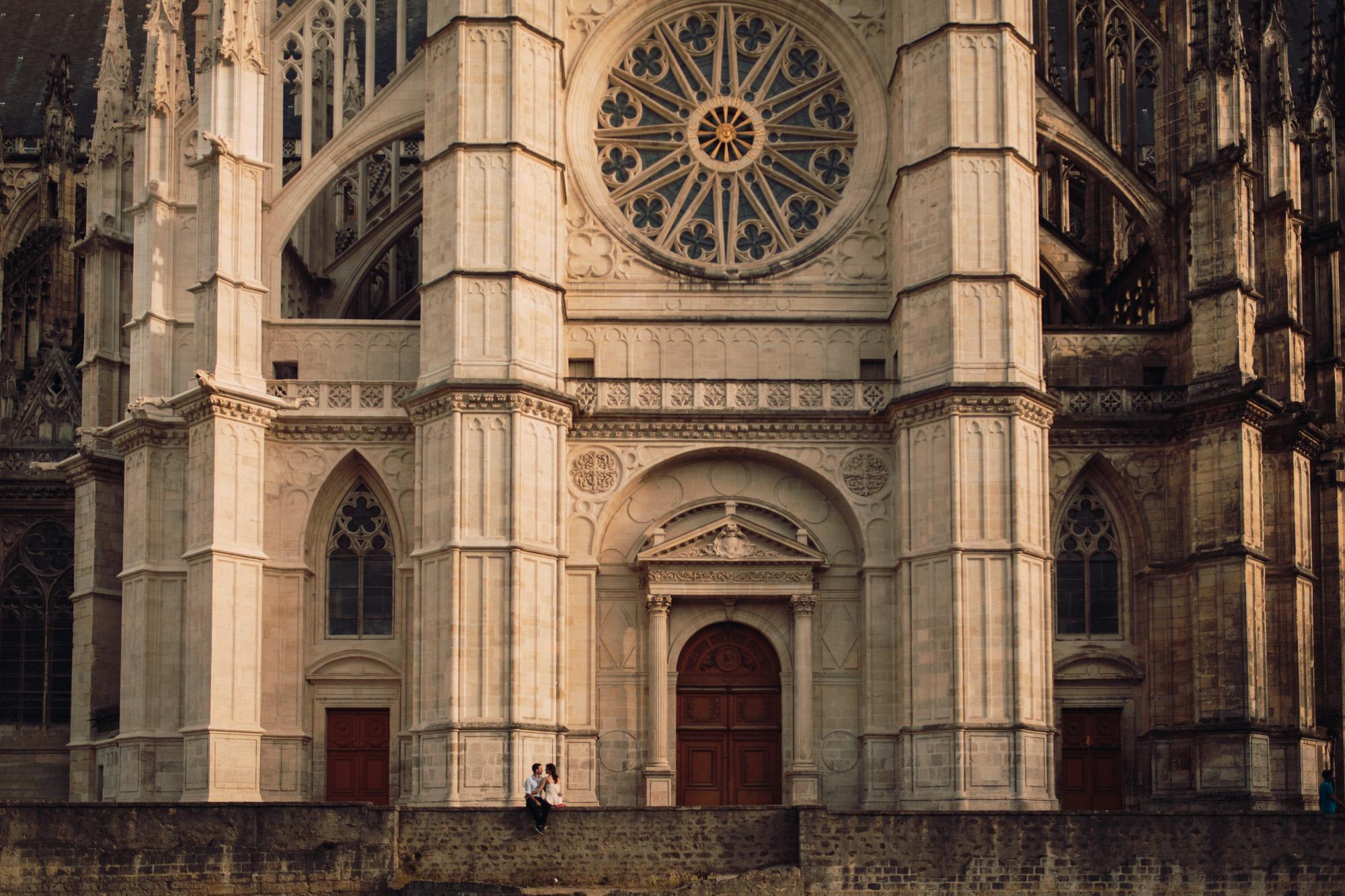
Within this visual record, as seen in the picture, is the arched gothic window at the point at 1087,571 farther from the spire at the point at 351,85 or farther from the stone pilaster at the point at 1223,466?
the spire at the point at 351,85

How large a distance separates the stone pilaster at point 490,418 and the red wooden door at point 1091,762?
8.36 metres

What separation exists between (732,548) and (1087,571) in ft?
21.0

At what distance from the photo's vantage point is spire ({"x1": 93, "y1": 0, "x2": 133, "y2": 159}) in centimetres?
4012

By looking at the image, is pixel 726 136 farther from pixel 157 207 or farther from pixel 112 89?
pixel 112 89

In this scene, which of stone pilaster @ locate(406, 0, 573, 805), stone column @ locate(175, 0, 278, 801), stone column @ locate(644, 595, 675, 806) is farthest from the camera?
stone column @ locate(644, 595, 675, 806)

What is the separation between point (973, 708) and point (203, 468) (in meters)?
13.3

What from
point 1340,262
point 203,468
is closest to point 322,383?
point 203,468

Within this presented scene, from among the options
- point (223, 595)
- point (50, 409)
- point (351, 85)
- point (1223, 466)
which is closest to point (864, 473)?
point (1223, 466)

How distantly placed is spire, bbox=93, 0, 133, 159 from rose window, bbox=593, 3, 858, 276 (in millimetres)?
9341

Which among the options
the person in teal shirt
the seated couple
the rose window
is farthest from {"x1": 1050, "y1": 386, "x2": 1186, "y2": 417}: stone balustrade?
the seated couple

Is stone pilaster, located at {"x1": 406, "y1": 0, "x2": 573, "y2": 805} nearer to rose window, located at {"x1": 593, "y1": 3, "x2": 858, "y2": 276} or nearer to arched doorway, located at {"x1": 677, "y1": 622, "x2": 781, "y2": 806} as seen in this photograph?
arched doorway, located at {"x1": 677, "y1": 622, "x2": 781, "y2": 806}

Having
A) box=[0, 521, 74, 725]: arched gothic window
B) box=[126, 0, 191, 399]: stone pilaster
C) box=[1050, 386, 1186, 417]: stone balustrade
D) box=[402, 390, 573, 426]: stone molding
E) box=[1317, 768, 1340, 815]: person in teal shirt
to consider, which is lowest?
box=[1317, 768, 1340, 815]: person in teal shirt

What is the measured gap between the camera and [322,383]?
119 feet

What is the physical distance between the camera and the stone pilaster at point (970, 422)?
3394 centimetres
